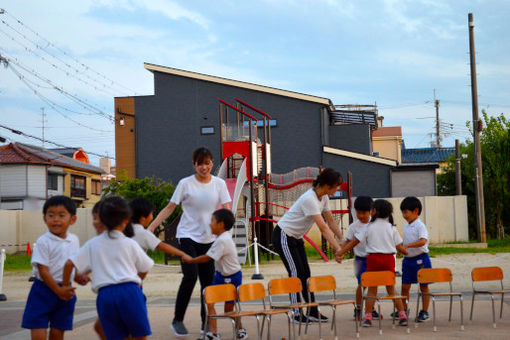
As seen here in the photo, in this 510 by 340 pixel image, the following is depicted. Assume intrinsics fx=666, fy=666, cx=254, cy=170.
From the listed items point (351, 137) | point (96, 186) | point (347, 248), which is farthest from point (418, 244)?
point (96, 186)

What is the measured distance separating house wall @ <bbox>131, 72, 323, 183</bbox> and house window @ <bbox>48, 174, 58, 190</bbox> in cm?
1381

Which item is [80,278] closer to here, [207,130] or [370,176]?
[370,176]

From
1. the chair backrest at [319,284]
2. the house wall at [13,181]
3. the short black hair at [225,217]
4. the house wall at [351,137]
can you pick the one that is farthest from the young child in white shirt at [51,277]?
the house wall at [13,181]

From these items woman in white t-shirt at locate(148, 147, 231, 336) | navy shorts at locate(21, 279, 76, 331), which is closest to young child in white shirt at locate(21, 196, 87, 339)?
navy shorts at locate(21, 279, 76, 331)

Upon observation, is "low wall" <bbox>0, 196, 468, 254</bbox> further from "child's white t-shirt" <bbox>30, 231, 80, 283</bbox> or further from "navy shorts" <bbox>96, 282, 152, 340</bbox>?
"navy shorts" <bbox>96, 282, 152, 340</bbox>

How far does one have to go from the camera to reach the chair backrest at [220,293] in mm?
6348

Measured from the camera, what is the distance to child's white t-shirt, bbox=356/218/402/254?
797 centimetres

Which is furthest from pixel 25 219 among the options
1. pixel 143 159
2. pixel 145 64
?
pixel 145 64

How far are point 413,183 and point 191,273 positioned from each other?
98.4 feet

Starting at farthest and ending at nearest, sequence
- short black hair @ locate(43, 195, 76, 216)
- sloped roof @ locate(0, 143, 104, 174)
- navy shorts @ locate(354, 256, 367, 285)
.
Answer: sloped roof @ locate(0, 143, 104, 174) → navy shorts @ locate(354, 256, 367, 285) → short black hair @ locate(43, 195, 76, 216)

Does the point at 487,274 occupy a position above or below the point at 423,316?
above

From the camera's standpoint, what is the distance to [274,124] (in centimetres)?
3678

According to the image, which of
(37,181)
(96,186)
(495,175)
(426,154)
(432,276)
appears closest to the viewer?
(432,276)

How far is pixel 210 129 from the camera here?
122 feet
